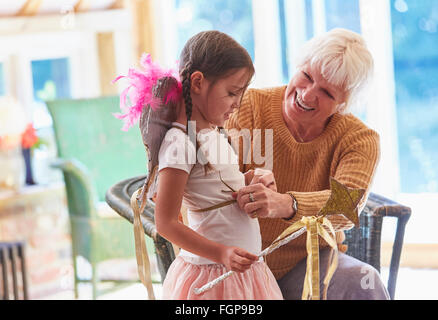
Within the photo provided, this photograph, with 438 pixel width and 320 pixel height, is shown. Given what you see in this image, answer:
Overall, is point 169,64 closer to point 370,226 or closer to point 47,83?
point 47,83

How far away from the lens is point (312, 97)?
1.21 meters

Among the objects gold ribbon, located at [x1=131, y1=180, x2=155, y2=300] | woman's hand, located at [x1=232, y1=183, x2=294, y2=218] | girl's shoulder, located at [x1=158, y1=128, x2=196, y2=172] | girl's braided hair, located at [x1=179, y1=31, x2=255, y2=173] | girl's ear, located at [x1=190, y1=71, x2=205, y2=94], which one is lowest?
gold ribbon, located at [x1=131, y1=180, x2=155, y2=300]

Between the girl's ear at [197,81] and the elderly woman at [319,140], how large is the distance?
283 millimetres

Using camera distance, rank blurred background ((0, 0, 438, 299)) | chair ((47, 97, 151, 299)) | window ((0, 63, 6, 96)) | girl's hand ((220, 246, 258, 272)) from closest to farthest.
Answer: girl's hand ((220, 246, 258, 272)), chair ((47, 97, 151, 299)), blurred background ((0, 0, 438, 299)), window ((0, 63, 6, 96))

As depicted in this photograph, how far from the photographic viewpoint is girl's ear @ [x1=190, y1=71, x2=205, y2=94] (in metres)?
0.92

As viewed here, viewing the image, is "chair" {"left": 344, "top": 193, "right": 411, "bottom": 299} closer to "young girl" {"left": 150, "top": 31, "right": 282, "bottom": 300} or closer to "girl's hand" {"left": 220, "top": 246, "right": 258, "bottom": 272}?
"young girl" {"left": 150, "top": 31, "right": 282, "bottom": 300}

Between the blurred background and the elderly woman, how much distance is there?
130 centimetres

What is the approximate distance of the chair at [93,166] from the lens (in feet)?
7.93

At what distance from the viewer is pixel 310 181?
1276 millimetres

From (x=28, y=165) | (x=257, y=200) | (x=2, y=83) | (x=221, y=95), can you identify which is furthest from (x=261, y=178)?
(x=2, y=83)

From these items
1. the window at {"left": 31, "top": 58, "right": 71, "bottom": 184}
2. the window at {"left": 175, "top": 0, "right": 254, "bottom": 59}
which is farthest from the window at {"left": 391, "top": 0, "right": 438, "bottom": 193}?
the window at {"left": 31, "top": 58, "right": 71, "bottom": 184}

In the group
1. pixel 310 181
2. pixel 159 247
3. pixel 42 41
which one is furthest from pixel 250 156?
pixel 42 41
